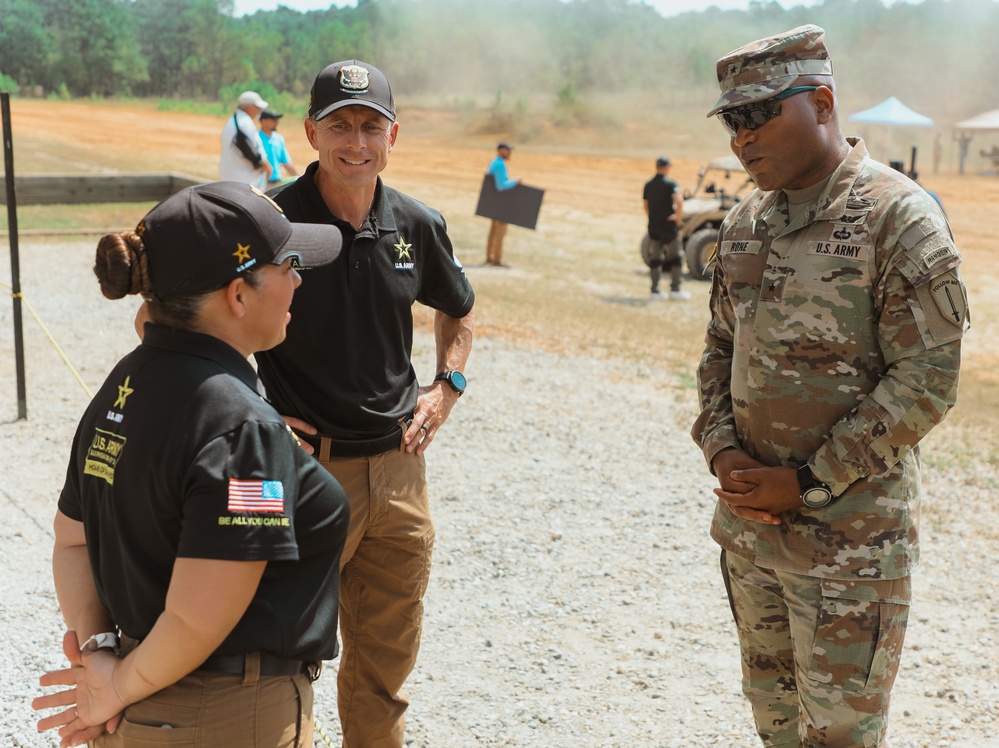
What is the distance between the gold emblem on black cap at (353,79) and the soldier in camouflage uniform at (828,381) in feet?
3.28

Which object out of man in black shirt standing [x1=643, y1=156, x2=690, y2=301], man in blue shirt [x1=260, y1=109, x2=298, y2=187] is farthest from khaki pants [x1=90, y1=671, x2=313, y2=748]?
man in black shirt standing [x1=643, y1=156, x2=690, y2=301]

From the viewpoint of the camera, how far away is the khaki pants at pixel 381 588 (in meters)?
2.96

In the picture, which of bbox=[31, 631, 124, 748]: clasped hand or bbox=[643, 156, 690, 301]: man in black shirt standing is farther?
bbox=[643, 156, 690, 301]: man in black shirt standing

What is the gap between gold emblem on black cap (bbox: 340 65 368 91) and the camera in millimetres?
2920

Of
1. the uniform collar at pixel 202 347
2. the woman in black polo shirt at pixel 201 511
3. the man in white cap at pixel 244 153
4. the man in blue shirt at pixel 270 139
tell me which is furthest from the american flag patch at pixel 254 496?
the man in blue shirt at pixel 270 139

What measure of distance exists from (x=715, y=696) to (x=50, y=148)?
2901 centimetres

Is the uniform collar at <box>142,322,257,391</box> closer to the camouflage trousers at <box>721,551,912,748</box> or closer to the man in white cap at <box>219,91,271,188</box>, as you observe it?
the camouflage trousers at <box>721,551,912,748</box>

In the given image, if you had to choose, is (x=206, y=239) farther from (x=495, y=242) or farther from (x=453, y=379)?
(x=495, y=242)

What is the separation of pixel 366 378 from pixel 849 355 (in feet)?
4.24

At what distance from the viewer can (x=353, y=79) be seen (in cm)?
293

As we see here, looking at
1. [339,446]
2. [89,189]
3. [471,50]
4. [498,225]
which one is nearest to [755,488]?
[339,446]

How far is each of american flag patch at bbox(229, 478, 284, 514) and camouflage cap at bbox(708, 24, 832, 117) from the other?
4.84 ft

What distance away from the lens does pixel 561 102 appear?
57562mm

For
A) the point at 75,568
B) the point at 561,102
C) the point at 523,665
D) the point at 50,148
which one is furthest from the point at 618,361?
the point at 561,102
